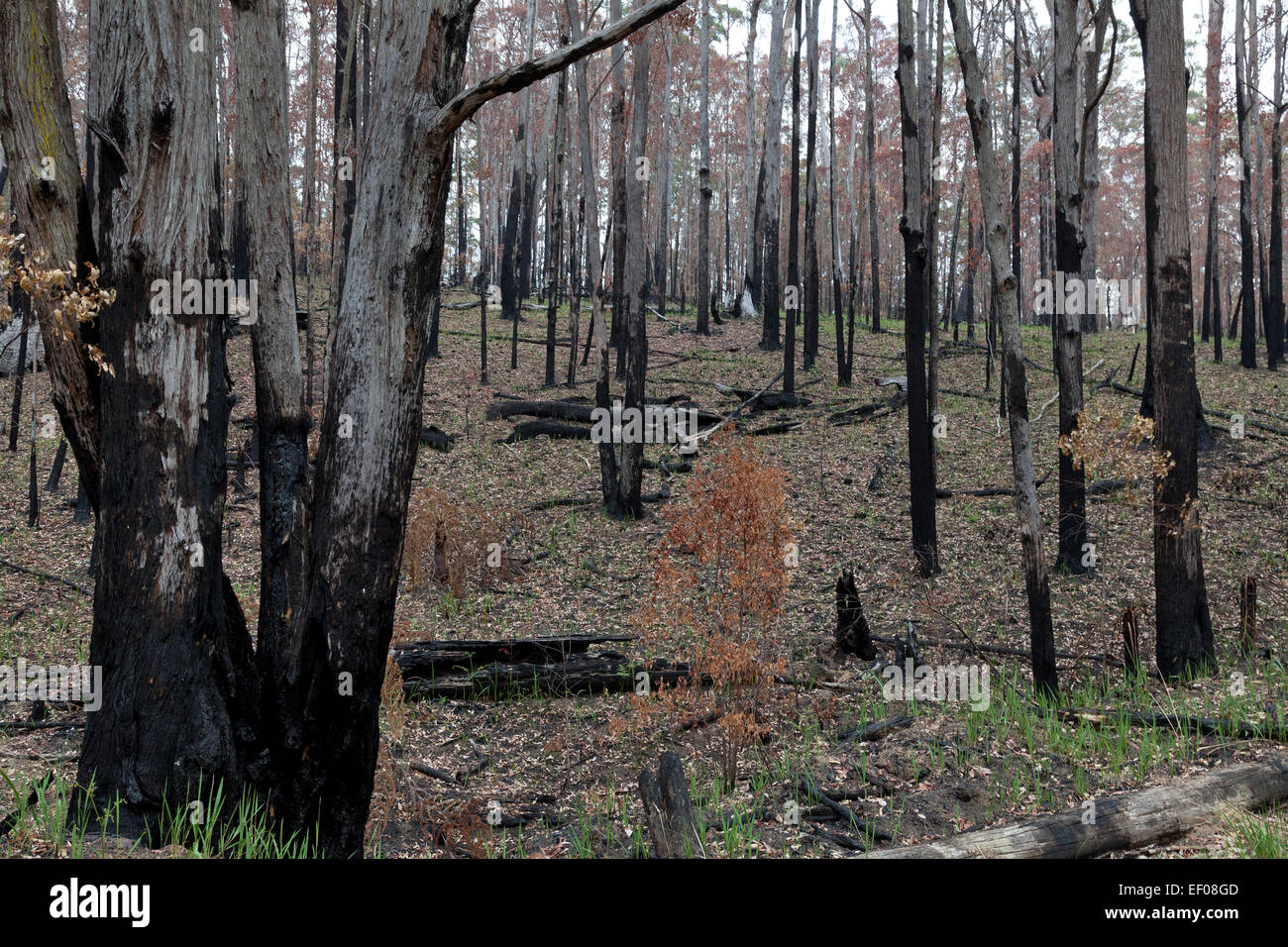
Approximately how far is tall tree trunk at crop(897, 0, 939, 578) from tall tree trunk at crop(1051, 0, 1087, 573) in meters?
1.47

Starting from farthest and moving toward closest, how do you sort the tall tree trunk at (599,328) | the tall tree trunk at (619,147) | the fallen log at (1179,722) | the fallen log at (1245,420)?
the fallen log at (1245,420)
the tall tree trunk at (619,147)
the tall tree trunk at (599,328)
the fallen log at (1179,722)

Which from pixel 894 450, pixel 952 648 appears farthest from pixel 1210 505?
pixel 952 648

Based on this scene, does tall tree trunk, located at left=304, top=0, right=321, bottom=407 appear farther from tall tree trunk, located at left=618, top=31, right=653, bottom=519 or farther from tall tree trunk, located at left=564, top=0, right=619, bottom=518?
tall tree trunk, located at left=618, top=31, right=653, bottom=519

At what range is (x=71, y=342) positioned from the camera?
4.27 meters

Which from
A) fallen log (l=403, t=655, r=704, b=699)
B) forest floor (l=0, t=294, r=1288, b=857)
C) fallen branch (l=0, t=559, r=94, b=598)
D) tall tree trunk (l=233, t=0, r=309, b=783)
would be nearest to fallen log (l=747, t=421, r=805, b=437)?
forest floor (l=0, t=294, r=1288, b=857)

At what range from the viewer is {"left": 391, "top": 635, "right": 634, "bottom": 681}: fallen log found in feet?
25.0

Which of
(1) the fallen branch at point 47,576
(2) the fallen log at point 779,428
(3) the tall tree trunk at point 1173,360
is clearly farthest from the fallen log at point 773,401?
(1) the fallen branch at point 47,576

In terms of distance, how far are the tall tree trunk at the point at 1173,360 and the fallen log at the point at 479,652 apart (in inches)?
210

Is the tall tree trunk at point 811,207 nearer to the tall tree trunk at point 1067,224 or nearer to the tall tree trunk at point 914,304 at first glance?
the tall tree trunk at point 914,304

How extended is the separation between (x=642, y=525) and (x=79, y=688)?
23.2 feet

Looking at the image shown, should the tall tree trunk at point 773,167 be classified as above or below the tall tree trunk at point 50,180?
above

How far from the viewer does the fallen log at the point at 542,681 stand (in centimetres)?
750

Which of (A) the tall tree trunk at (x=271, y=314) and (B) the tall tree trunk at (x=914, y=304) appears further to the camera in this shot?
(B) the tall tree trunk at (x=914, y=304)

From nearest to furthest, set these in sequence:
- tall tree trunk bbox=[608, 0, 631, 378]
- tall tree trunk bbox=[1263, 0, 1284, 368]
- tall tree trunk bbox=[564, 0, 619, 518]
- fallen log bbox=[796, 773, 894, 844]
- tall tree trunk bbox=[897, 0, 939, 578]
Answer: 1. fallen log bbox=[796, 773, 894, 844]
2. tall tree trunk bbox=[897, 0, 939, 578]
3. tall tree trunk bbox=[564, 0, 619, 518]
4. tall tree trunk bbox=[608, 0, 631, 378]
5. tall tree trunk bbox=[1263, 0, 1284, 368]
